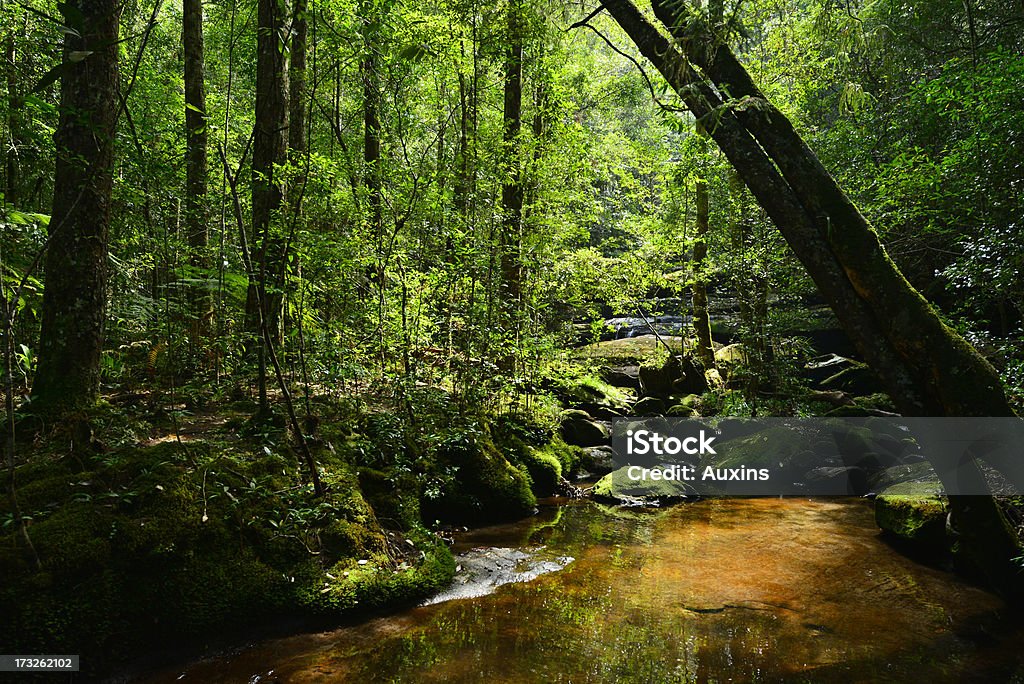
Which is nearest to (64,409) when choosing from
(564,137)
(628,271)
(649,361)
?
(564,137)

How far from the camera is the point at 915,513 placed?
6.45m

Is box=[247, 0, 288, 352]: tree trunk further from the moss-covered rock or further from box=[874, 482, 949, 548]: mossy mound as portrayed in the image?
box=[874, 482, 949, 548]: mossy mound

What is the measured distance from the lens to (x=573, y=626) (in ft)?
15.0

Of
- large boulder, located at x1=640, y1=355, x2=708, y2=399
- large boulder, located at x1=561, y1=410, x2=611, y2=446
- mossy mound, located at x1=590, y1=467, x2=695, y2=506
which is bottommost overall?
mossy mound, located at x1=590, y1=467, x2=695, y2=506

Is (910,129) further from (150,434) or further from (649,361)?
(150,434)

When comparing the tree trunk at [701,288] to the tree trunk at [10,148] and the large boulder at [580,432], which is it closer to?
the large boulder at [580,432]

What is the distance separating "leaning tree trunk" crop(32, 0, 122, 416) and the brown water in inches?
102

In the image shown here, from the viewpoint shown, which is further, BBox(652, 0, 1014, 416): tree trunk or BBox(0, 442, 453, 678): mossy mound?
BBox(652, 0, 1014, 416): tree trunk

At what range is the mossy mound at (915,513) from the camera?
620cm

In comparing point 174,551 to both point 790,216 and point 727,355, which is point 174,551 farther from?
point 727,355

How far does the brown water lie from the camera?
3832 millimetres

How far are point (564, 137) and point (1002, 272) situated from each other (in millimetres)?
6907

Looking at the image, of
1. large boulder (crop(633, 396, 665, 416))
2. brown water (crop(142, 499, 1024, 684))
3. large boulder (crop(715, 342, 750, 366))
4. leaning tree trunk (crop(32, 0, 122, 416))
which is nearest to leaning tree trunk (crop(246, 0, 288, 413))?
leaning tree trunk (crop(32, 0, 122, 416))

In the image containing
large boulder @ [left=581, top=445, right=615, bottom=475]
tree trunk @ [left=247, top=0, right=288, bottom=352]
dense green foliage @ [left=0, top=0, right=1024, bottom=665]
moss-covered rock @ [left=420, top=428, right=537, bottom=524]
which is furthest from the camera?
large boulder @ [left=581, top=445, right=615, bottom=475]
